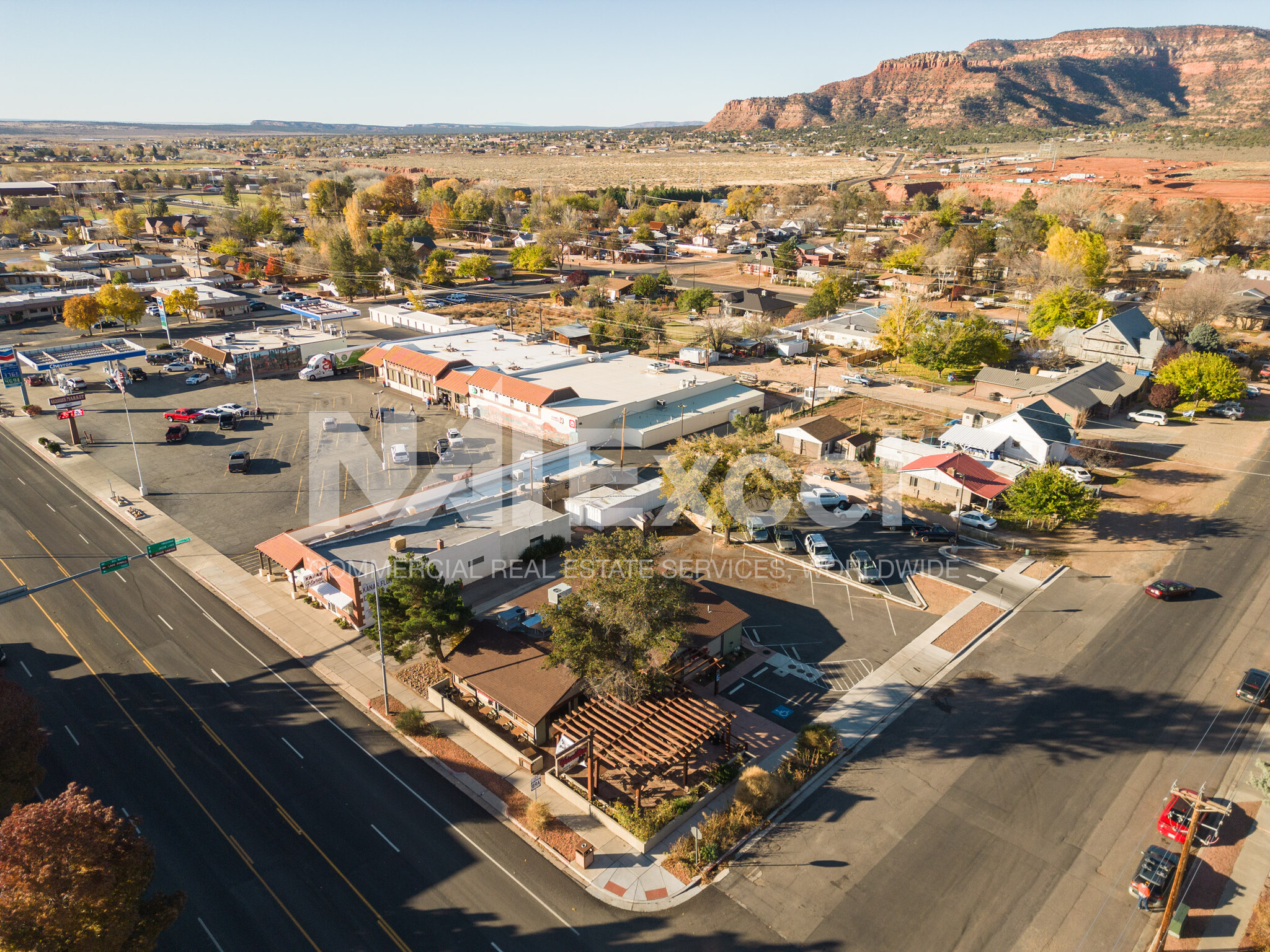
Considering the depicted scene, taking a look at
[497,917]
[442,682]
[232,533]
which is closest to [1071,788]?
[497,917]

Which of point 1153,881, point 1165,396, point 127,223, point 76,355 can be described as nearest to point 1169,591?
point 1153,881

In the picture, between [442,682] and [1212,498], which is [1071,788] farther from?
[1212,498]

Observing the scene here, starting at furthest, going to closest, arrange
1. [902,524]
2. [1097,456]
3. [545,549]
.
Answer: [1097,456] < [902,524] < [545,549]

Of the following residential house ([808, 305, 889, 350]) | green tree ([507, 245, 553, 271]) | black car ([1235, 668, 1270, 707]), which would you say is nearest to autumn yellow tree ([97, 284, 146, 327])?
green tree ([507, 245, 553, 271])

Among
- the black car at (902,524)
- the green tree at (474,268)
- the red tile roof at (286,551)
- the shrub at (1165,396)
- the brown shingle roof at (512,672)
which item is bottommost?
the brown shingle roof at (512,672)

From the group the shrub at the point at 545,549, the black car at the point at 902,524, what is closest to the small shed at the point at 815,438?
the black car at the point at 902,524

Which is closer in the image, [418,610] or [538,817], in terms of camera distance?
[538,817]

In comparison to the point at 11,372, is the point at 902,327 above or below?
above

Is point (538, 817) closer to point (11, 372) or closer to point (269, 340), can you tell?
point (11, 372)

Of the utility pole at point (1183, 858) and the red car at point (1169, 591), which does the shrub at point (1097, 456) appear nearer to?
the red car at point (1169, 591)
